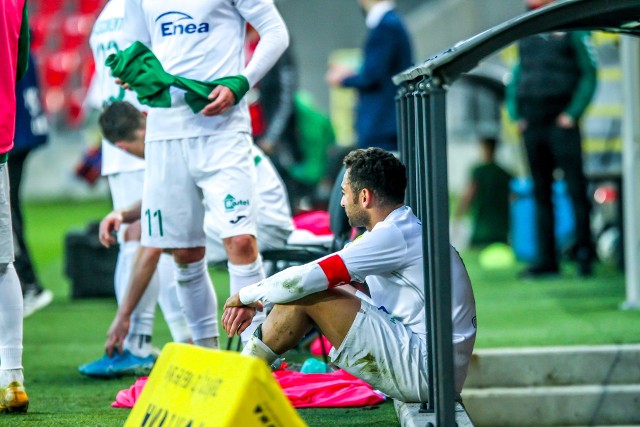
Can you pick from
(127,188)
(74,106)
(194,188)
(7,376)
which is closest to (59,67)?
(74,106)

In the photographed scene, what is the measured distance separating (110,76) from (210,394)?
3.40m

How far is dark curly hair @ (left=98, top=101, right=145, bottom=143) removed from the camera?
5.96 m

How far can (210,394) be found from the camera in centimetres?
341

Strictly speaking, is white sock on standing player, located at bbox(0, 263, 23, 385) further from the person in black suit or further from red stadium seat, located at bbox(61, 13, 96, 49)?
red stadium seat, located at bbox(61, 13, 96, 49)

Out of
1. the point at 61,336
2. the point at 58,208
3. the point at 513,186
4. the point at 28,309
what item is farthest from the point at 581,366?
the point at 58,208

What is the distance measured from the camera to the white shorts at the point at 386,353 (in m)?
4.46

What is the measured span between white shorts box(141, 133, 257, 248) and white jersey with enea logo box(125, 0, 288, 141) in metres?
0.07

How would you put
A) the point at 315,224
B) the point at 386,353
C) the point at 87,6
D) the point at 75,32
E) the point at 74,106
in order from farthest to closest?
the point at 87,6 < the point at 75,32 < the point at 74,106 < the point at 315,224 < the point at 386,353

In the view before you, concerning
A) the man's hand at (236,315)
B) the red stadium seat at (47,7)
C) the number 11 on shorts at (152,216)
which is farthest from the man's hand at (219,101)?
the red stadium seat at (47,7)

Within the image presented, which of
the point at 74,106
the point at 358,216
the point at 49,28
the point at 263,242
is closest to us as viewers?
the point at 358,216

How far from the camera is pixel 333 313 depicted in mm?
4449

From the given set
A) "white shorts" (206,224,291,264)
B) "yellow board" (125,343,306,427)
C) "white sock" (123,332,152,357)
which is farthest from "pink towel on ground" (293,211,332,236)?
"yellow board" (125,343,306,427)

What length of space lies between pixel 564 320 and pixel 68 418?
157 inches

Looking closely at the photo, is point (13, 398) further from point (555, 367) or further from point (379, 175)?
point (555, 367)
